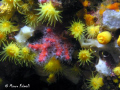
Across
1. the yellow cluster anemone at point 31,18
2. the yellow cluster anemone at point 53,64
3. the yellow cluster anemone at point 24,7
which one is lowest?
the yellow cluster anemone at point 53,64

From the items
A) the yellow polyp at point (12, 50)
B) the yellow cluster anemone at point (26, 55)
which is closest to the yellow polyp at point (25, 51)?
the yellow cluster anemone at point (26, 55)

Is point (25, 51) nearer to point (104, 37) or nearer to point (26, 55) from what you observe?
point (26, 55)

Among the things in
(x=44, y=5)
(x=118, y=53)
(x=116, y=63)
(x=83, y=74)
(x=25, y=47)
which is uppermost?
(x=44, y=5)

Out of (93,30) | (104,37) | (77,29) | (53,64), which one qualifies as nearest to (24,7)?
(77,29)

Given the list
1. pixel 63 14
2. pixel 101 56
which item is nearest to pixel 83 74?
pixel 101 56

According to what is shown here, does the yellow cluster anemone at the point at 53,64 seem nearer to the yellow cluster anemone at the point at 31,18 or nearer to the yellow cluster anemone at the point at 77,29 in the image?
the yellow cluster anemone at the point at 77,29

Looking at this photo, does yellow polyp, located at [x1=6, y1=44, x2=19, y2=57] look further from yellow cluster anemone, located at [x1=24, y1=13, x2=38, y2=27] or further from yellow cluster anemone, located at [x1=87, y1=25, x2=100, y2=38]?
yellow cluster anemone, located at [x1=87, y1=25, x2=100, y2=38]

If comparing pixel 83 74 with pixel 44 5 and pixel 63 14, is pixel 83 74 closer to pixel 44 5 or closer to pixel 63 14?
pixel 63 14

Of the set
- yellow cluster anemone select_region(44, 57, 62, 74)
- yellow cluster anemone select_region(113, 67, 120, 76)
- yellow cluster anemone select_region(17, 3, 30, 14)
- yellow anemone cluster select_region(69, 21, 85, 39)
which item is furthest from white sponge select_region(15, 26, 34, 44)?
yellow cluster anemone select_region(113, 67, 120, 76)

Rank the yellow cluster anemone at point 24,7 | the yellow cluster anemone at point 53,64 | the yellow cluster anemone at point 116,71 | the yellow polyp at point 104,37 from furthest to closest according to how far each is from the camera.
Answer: the yellow cluster anemone at point 53,64 < the yellow cluster anemone at point 24,7 < the yellow cluster anemone at point 116,71 < the yellow polyp at point 104,37

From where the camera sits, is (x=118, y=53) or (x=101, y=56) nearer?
(x=118, y=53)
